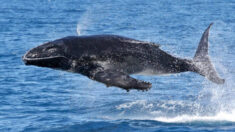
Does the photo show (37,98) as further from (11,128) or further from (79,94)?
(11,128)

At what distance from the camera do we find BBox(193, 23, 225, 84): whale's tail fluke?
1689cm

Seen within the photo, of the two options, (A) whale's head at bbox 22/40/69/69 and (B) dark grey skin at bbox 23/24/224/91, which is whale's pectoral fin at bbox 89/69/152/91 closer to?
(B) dark grey skin at bbox 23/24/224/91

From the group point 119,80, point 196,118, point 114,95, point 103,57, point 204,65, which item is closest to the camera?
point 119,80

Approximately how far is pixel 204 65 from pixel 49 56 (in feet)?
19.3

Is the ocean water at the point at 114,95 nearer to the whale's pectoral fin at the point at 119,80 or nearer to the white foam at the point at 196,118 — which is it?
the white foam at the point at 196,118

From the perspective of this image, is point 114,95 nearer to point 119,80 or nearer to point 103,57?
point 103,57

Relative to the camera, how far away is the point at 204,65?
1728 centimetres

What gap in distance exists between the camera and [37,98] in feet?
82.6

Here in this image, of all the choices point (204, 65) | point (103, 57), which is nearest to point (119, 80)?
point (103, 57)

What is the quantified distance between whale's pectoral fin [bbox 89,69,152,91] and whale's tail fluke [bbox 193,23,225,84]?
344cm

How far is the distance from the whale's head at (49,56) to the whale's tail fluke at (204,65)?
193 inches

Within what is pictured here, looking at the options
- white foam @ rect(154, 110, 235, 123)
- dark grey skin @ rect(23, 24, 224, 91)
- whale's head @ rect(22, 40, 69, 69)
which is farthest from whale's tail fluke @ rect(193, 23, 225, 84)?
whale's head @ rect(22, 40, 69, 69)

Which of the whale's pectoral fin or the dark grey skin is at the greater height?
the dark grey skin

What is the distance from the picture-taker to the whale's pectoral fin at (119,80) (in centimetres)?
1402
